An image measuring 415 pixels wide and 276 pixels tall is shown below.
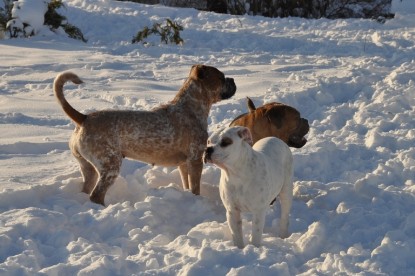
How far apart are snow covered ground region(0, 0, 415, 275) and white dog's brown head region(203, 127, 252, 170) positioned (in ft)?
2.22

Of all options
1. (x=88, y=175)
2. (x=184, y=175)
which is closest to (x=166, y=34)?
(x=184, y=175)

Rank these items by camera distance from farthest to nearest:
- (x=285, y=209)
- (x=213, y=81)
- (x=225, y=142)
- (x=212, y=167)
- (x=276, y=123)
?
(x=212, y=167) < (x=213, y=81) < (x=276, y=123) < (x=285, y=209) < (x=225, y=142)

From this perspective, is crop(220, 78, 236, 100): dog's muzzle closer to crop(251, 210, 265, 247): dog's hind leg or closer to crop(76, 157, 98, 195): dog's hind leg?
crop(76, 157, 98, 195): dog's hind leg

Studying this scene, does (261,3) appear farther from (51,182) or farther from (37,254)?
(37,254)

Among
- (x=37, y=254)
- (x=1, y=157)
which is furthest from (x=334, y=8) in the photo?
(x=37, y=254)

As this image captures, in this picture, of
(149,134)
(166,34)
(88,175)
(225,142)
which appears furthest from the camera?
(166,34)

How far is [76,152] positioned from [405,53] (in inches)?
374

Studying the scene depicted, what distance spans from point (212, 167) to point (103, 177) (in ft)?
5.06

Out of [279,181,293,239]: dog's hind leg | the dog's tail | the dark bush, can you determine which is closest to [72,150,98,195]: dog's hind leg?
the dog's tail

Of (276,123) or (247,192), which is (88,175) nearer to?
(276,123)

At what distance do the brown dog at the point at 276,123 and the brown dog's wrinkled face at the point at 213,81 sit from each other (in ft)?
1.14

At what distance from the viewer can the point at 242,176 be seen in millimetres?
5590

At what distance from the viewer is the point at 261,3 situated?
2375cm

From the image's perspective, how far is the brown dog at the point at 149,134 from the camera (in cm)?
677
